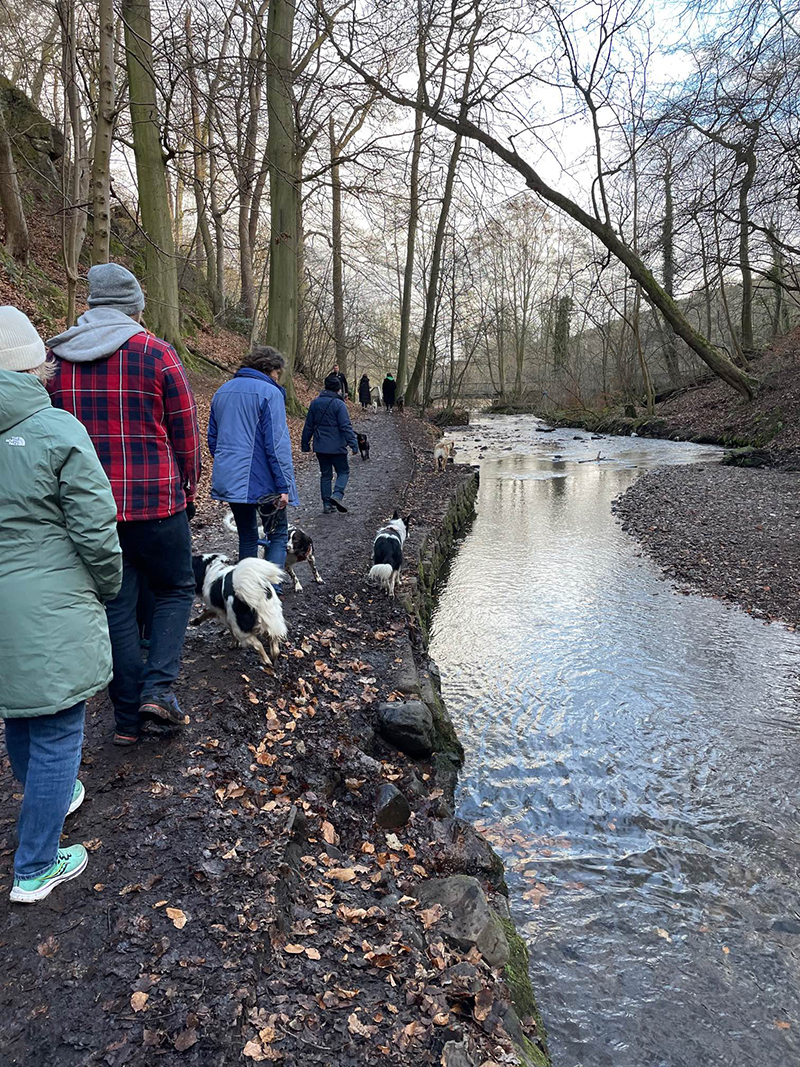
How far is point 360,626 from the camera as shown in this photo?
6305 mm

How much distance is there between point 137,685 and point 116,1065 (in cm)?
171

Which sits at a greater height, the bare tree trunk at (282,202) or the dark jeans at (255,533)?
the bare tree trunk at (282,202)

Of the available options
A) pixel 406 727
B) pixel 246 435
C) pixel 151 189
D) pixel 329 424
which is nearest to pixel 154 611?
pixel 246 435

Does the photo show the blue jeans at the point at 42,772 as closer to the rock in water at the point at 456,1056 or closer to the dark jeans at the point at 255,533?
the rock in water at the point at 456,1056

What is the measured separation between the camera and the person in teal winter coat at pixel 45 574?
2.14m

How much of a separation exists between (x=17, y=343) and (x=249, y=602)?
8.38ft

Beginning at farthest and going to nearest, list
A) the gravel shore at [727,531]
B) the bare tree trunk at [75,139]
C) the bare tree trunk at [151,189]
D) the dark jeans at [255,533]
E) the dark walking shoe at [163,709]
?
1. the bare tree trunk at [151,189]
2. the gravel shore at [727,531]
3. the bare tree trunk at [75,139]
4. the dark jeans at [255,533]
5. the dark walking shoe at [163,709]

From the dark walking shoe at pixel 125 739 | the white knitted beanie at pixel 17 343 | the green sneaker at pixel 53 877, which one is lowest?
the green sneaker at pixel 53 877

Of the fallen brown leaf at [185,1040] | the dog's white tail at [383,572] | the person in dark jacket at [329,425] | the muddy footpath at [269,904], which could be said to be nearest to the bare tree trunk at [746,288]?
the person in dark jacket at [329,425]

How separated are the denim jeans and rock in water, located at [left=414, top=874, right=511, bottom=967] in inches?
272

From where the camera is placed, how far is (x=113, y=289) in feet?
9.89

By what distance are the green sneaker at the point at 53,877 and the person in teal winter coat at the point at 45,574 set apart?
26 cm

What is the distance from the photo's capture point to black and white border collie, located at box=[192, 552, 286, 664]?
4469mm

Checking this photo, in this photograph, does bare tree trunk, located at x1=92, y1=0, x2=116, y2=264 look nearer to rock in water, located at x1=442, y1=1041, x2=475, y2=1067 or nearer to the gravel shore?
rock in water, located at x1=442, y1=1041, x2=475, y2=1067
